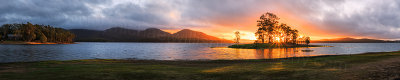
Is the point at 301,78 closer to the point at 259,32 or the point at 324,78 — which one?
the point at 324,78

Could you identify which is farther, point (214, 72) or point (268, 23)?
point (268, 23)

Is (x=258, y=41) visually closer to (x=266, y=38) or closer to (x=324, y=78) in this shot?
(x=266, y=38)

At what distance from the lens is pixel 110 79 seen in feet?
44.4

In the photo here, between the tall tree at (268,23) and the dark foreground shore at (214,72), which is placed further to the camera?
the tall tree at (268,23)

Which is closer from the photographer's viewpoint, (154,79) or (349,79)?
(349,79)

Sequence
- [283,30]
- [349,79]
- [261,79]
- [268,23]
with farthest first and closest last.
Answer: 1. [283,30]
2. [268,23]
3. [261,79]
4. [349,79]

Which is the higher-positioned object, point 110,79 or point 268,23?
point 268,23

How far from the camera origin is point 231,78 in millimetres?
14148

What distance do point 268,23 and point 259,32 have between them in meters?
7.64

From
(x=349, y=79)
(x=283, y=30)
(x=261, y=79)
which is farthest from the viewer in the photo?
(x=283, y=30)

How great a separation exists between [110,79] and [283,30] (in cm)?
15743

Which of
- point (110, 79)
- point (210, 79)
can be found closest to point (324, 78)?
point (210, 79)

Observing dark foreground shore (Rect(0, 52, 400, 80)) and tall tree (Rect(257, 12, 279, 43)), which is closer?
dark foreground shore (Rect(0, 52, 400, 80))

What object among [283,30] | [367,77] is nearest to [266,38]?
[283,30]
